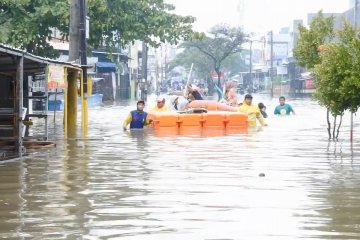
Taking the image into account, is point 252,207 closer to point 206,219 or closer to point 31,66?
point 206,219

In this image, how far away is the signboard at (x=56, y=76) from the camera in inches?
795

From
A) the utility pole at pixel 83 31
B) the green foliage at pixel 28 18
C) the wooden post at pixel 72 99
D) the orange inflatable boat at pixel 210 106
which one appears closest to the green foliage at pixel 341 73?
the utility pole at pixel 83 31

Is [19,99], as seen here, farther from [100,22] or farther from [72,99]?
[100,22]

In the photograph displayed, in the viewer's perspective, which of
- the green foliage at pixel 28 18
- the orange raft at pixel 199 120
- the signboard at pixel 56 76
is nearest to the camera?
the signboard at pixel 56 76

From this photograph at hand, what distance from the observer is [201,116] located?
2762 cm

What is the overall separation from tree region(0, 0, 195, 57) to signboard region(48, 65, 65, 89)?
24.6 ft

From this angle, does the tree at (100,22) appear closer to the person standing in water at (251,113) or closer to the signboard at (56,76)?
the person standing in water at (251,113)

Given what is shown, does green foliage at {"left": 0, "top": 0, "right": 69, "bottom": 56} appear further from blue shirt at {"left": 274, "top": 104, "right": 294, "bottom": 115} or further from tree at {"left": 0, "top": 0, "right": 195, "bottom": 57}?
blue shirt at {"left": 274, "top": 104, "right": 294, "bottom": 115}

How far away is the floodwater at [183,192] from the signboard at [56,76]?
1.70 meters

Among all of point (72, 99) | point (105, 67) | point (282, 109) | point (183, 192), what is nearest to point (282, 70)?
point (105, 67)

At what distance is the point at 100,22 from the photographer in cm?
3023

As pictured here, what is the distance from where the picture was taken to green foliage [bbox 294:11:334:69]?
73.8 ft

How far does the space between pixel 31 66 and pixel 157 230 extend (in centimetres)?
1254

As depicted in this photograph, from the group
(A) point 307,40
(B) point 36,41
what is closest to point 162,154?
(A) point 307,40
